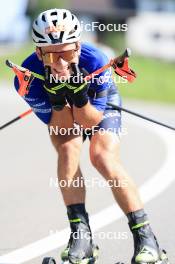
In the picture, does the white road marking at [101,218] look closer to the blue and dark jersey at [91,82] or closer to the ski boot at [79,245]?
the ski boot at [79,245]

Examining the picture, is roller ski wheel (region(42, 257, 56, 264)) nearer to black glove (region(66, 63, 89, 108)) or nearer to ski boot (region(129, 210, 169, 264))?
ski boot (region(129, 210, 169, 264))

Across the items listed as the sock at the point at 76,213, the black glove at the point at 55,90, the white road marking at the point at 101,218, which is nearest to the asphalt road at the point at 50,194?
the white road marking at the point at 101,218

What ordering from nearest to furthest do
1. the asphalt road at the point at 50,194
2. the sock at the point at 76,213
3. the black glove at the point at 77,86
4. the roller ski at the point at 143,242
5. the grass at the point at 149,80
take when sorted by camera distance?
the black glove at the point at 77,86 → the roller ski at the point at 143,242 → the sock at the point at 76,213 → the asphalt road at the point at 50,194 → the grass at the point at 149,80

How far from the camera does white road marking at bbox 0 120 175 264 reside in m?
6.57

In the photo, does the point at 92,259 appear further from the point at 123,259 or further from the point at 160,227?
the point at 160,227

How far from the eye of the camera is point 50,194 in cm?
948

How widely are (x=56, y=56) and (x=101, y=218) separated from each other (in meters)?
2.71

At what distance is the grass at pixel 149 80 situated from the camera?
30797 millimetres

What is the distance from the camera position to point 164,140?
14.5 meters

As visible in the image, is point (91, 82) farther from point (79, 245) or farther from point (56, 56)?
point (79, 245)

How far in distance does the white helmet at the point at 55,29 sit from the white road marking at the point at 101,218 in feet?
5.91

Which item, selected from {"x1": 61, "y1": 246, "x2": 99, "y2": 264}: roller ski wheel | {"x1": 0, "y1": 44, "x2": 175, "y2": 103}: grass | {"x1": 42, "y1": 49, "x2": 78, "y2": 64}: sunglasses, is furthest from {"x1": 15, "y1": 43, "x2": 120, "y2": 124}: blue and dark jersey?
{"x1": 0, "y1": 44, "x2": 175, "y2": 103}: grass

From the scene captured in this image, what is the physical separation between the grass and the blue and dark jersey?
72.6 feet

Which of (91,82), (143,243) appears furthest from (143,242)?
(91,82)
